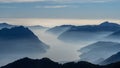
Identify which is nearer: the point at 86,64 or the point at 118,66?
the point at 118,66

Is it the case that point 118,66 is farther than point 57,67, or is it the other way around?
point 57,67

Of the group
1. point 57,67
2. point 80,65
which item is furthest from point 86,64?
point 57,67

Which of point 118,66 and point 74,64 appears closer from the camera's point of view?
point 118,66

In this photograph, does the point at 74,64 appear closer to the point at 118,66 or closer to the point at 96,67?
the point at 96,67

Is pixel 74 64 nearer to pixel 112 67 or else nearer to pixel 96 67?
pixel 96 67

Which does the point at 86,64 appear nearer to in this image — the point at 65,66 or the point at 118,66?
the point at 65,66

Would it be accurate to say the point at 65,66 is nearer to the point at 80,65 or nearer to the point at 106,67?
the point at 80,65

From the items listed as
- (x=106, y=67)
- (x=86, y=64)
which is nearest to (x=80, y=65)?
(x=86, y=64)
